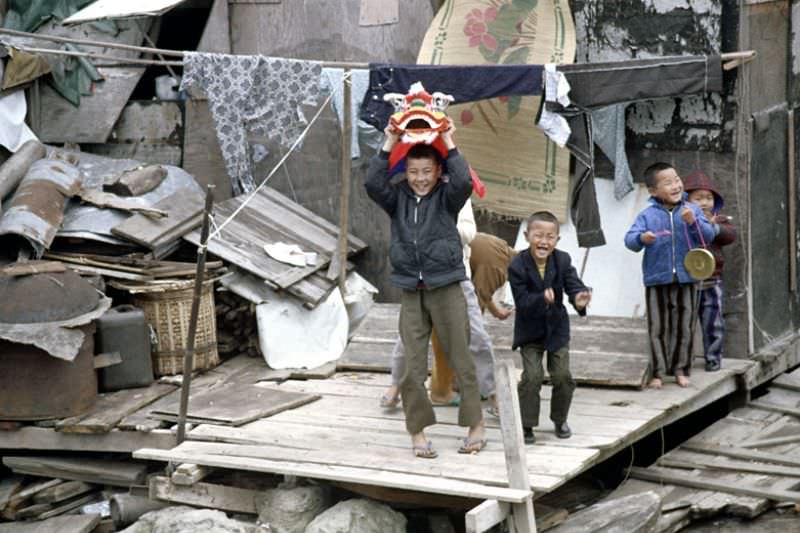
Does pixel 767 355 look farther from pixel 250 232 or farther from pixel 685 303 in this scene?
pixel 250 232

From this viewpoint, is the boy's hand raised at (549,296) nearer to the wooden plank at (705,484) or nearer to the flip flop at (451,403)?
the flip flop at (451,403)

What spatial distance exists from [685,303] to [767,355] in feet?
4.19

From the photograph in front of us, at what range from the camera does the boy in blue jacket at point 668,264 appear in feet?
31.4

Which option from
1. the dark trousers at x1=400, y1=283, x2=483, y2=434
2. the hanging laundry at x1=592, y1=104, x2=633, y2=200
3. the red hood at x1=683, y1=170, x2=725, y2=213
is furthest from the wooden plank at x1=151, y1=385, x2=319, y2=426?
the red hood at x1=683, y1=170, x2=725, y2=213

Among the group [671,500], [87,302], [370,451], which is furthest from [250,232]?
[671,500]

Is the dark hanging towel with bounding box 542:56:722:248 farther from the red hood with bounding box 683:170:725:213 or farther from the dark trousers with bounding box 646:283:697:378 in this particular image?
the dark trousers with bounding box 646:283:697:378

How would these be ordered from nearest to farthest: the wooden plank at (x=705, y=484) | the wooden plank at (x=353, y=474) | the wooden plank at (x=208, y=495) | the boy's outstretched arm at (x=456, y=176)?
1. the wooden plank at (x=353, y=474)
2. the boy's outstretched arm at (x=456, y=176)
3. the wooden plank at (x=208, y=495)
4. the wooden plank at (x=705, y=484)

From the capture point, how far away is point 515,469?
25.4 feet

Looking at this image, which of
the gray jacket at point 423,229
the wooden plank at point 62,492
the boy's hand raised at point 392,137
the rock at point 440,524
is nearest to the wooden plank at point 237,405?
the wooden plank at point 62,492

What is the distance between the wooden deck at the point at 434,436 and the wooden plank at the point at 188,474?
2.3 inches

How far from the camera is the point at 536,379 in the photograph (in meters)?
8.48

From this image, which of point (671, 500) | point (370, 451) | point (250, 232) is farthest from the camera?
point (250, 232)

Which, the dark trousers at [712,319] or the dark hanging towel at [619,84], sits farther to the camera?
the dark trousers at [712,319]

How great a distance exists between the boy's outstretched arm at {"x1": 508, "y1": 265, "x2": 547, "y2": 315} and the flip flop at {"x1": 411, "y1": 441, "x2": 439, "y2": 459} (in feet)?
3.22
